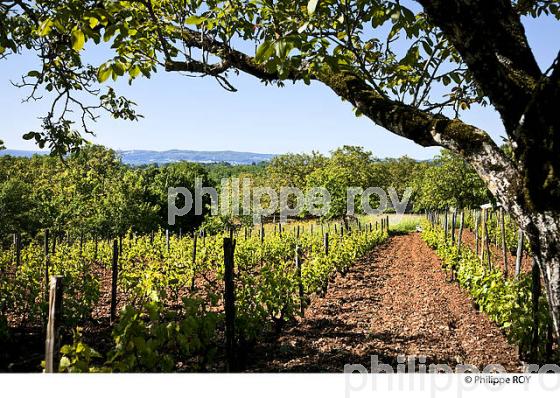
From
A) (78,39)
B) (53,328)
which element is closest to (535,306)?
(53,328)

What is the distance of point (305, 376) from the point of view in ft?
9.13

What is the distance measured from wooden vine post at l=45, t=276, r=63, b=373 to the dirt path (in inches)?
114

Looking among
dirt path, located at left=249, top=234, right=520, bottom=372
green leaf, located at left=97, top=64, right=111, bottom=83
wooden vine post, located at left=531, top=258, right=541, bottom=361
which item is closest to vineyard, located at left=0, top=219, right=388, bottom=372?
dirt path, located at left=249, top=234, right=520, bottom=372

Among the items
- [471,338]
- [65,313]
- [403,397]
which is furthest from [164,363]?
[471,338]

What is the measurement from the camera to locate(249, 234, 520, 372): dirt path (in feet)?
17.2

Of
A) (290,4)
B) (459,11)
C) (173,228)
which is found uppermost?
(290,4)

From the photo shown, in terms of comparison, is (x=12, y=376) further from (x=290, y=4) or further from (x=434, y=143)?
(x=290, y=4)

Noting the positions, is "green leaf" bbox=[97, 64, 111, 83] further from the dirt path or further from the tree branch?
the dirt path

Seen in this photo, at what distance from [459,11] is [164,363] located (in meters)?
3.20

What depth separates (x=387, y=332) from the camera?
634 cm

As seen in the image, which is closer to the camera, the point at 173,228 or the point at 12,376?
the point at 12,376

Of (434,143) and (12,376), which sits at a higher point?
(434,143)

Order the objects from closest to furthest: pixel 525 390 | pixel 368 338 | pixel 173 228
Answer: pixel 525 390 → pixel 368 338 → pixel 173 228

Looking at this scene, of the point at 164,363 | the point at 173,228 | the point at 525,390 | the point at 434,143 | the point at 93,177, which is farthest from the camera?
the point at 173,228
